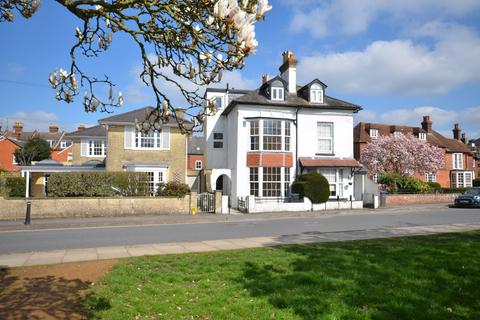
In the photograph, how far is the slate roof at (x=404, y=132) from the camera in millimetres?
48656

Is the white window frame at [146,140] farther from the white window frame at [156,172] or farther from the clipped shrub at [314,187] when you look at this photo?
the clipped shrub at [314,187]

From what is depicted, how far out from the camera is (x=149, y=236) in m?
14.6

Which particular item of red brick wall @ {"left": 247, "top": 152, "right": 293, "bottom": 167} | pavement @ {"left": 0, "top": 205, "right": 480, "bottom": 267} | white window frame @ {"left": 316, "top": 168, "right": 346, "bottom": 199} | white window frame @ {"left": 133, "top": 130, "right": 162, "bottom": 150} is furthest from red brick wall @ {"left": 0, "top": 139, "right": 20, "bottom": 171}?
white window frame @ {"left": 316, "top": 168, "right": 346, "bottom": 199}

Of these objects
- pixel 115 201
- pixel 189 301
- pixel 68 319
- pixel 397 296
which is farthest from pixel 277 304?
pixel 115 201

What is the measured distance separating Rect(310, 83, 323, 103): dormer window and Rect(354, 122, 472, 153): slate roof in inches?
785

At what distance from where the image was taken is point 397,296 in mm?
6102

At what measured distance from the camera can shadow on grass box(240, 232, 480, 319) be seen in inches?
219

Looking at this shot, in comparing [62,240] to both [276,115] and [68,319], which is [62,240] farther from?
[276,115]

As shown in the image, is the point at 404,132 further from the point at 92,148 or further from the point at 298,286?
the point at 298,286

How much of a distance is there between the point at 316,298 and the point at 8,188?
25761 mm

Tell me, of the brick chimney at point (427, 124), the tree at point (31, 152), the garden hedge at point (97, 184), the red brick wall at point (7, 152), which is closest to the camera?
the garden hedge at point (97, 184)

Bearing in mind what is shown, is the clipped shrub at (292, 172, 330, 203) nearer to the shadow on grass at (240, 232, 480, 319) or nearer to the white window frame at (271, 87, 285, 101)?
the white window frame at (271, 87, 285, 101)

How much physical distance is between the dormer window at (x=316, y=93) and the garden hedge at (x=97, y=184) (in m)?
14.5

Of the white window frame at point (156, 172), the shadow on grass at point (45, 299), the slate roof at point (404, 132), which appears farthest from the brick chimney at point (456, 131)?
the shadow on grass at point (45, 299)
